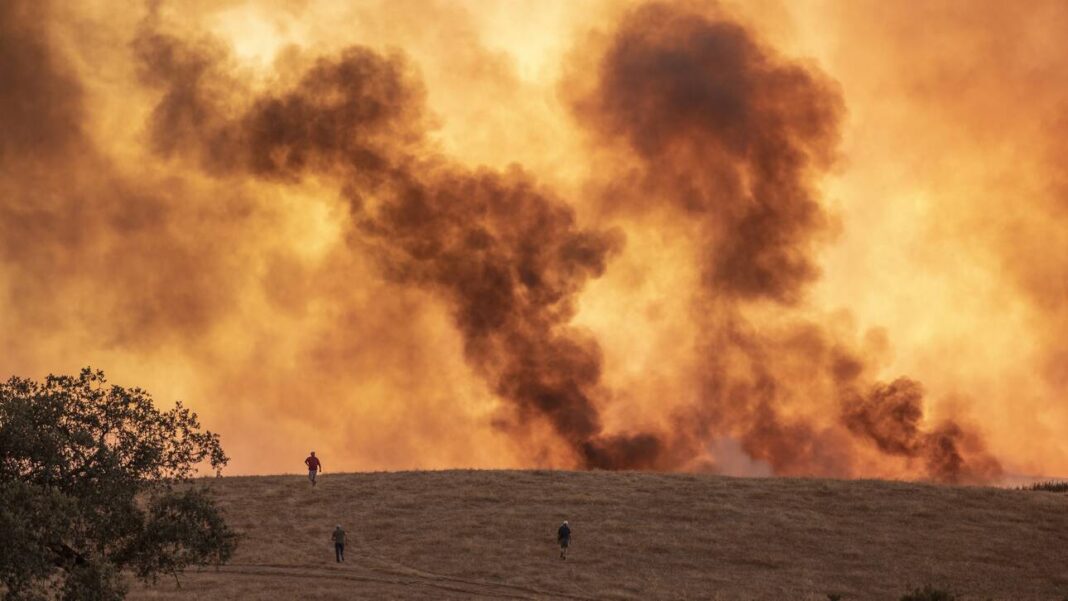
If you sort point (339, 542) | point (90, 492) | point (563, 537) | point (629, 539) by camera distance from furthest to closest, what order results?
point (629, 539) < point (563, 537) < point (339, 542) < point (90, 492)

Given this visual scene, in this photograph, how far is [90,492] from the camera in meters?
31.2

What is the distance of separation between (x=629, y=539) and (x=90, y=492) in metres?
33.5

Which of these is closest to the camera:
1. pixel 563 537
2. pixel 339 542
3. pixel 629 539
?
pixel 339 542

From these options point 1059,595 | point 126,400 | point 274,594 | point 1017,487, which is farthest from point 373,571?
point 1017,487

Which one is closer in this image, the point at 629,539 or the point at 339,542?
the point at 339,542

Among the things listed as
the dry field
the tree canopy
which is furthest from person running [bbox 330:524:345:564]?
the tree canopy

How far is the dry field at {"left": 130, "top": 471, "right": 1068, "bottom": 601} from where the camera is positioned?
48.9 m

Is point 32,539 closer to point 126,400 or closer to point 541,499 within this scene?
point 126,400

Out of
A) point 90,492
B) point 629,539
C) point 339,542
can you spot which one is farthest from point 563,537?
point 90,492

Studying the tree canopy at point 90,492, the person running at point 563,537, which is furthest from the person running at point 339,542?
the tree canopy at point 90,492

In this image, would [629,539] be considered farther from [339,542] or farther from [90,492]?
[90,492]

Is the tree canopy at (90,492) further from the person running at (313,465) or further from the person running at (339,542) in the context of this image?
the person running at (313,465)

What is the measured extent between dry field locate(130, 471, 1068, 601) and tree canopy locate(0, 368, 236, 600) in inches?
524

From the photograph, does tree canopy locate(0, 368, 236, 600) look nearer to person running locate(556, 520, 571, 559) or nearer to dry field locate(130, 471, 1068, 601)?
dry field locate(130, 471, 1068, 601)
